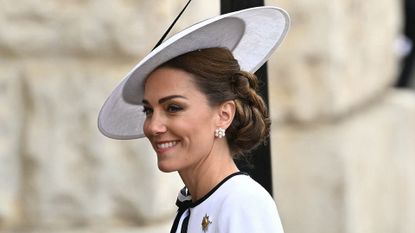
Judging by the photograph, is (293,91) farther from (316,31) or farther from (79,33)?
(79,33)

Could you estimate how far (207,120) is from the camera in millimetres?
2373

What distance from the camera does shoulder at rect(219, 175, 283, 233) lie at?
226cm

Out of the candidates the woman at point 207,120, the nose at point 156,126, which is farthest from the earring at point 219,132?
the nose at point 156,126

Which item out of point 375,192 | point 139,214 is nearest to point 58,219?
point 139,214

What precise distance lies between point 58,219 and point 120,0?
744 millimetres

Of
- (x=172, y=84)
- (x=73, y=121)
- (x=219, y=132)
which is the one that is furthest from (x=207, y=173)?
(x=73, y=121)

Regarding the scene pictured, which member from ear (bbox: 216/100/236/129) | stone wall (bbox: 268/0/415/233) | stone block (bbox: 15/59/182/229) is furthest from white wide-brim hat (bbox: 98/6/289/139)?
stone wall (bbox: 268/0/415/233)

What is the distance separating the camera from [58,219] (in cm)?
371

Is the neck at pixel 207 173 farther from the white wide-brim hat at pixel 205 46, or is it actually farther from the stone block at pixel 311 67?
the stone block at pixel 311 67

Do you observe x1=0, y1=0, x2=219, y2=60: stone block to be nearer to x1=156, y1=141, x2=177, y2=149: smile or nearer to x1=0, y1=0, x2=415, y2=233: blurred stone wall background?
x1=0, y1=0, x2=415, y2=233: blurred stone wall background

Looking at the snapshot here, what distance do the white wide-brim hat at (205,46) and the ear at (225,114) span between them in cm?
13

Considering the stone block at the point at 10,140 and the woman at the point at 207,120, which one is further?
the stone block at the point at 10,140

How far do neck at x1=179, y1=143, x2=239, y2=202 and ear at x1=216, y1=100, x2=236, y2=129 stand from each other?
60mm

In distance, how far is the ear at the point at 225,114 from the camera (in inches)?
94.2
